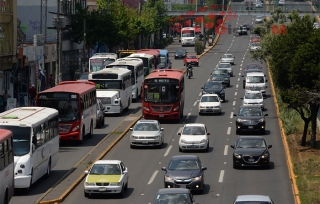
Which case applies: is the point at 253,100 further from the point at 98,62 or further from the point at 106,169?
the point at 106,169

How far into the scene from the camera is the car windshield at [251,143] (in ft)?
124

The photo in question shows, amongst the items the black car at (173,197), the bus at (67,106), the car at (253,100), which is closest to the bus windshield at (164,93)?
the car at (253,100)

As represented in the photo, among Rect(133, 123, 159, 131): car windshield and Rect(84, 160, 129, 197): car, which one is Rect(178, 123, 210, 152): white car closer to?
Rect(133, 123, 159, 131): car windshield

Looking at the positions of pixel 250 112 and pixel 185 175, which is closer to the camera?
pixel 185 175

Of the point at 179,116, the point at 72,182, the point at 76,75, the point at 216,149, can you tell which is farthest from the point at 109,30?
the point at 72,182

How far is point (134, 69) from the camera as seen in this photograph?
62.6 metres

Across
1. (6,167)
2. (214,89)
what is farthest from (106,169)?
(214,89)

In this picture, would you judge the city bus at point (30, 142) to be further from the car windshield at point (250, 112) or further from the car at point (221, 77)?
the car at point (221, 77)

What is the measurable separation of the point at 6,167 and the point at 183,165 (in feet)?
28.0

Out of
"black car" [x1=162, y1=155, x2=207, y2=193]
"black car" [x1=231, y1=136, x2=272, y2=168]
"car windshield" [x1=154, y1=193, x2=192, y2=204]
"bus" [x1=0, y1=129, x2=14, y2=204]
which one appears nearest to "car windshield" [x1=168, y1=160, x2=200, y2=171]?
"black car" [x1=162, y1=155, x2=207, y2=193]

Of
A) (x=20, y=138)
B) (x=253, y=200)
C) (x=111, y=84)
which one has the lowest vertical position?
(x=253, y=200)

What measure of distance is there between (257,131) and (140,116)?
32.5 ft

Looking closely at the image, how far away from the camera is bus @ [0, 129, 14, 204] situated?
84.2 ft

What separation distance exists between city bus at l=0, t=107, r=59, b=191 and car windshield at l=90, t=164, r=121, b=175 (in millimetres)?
2393
